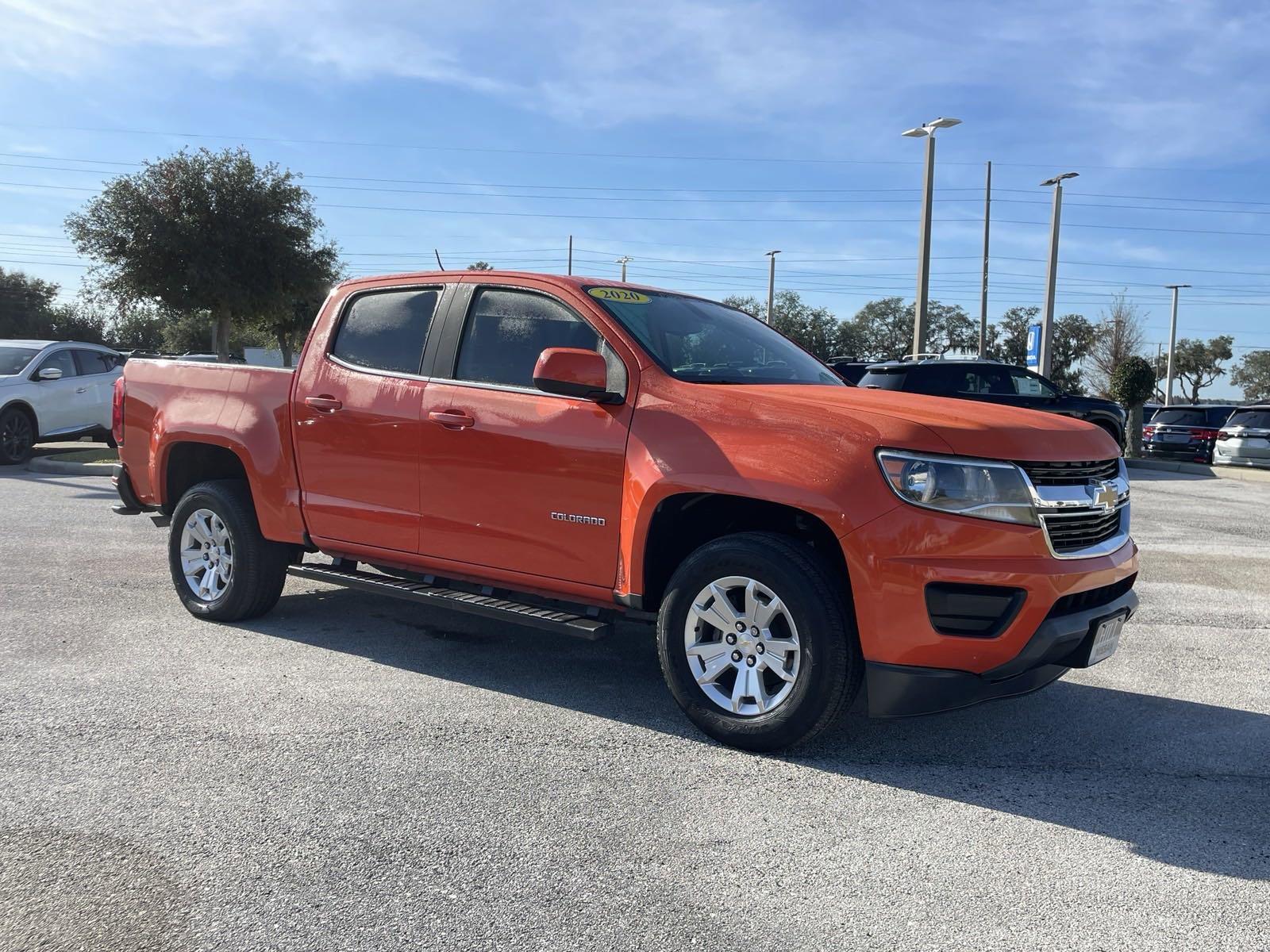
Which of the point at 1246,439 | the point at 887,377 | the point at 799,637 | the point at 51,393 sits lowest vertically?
the point at 799,637

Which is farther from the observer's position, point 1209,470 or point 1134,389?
point 1134,389

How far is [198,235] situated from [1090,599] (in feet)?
92.3

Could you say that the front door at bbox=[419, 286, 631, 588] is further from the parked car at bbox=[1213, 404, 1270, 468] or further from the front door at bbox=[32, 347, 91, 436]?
the parked car at bbox=[1213, 404, 1270, 468]

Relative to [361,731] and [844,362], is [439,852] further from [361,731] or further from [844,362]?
[844,362]

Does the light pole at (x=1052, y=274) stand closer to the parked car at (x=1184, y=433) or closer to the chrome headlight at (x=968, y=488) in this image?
the parked car at (x=1184, y=433)

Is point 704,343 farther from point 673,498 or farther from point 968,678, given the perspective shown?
point 968,678

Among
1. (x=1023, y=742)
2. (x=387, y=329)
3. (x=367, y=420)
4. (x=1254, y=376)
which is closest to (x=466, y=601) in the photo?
(x=367, y=420)

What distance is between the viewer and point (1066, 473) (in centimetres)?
399

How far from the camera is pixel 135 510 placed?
21.7 feet

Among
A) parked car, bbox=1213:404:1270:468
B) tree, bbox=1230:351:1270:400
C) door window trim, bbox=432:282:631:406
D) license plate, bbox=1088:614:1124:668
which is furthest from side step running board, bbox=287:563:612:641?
tree, bbox=1230:351:1270:400

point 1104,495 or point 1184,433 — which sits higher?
point 1104,495

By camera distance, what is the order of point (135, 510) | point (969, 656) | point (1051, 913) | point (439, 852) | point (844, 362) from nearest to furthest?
point (1051, 913) < point (439, 852) < point (969, 656) < point (135, 510) < point (844, 362)

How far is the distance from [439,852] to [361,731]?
1.21 m

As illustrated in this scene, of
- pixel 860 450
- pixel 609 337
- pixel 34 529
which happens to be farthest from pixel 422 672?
pixel 34 529
